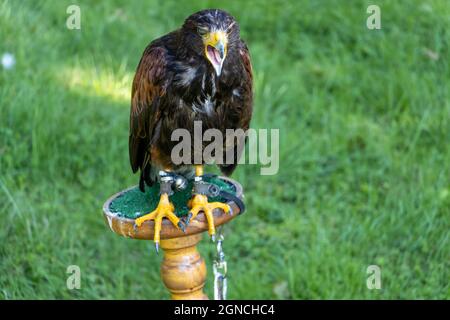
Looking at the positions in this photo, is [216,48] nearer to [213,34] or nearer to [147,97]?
[213,34]

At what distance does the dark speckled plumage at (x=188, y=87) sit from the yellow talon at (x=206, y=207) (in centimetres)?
20

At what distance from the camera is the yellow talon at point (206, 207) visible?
2656mm

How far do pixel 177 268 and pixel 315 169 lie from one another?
73.2 inches

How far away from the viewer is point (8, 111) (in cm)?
414

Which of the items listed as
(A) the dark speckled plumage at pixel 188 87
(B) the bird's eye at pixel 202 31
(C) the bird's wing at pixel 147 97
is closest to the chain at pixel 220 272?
(A) the dark speckled plumage at pixel 188 87

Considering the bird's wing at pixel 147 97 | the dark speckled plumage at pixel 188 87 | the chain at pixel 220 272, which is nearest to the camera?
the dark speckled plumage at pixel 188 87

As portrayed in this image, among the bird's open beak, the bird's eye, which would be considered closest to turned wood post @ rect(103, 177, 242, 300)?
the bird's open beak

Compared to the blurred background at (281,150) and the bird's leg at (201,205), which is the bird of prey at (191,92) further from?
the blurred background at (281,150)

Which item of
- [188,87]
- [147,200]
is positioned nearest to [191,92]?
[188,87]

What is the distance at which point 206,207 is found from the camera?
2684mm

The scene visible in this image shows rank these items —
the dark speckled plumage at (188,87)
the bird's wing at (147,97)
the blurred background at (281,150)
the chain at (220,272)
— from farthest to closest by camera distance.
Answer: the blurred background at (281,150)
the chain at (220,272)
the bird's wing at (147,97)
the dark speckled plumage at (188,87)

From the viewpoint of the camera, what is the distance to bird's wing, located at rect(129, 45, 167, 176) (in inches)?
101

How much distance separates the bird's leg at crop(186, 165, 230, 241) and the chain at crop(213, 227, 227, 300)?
109mm
